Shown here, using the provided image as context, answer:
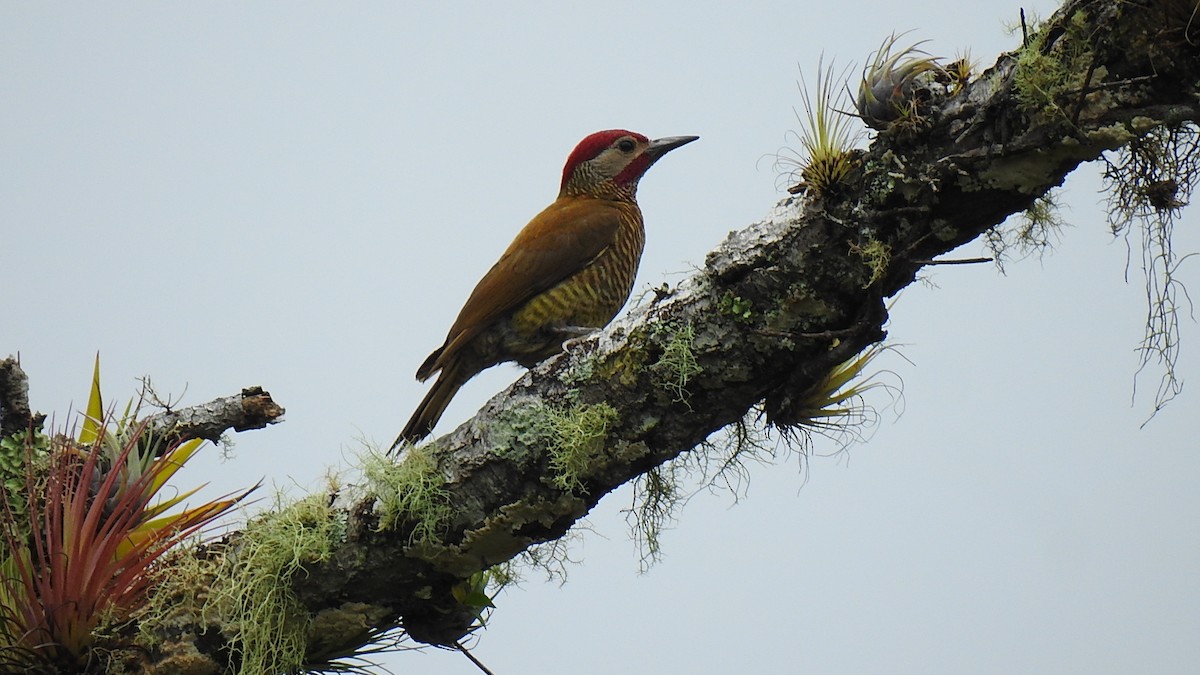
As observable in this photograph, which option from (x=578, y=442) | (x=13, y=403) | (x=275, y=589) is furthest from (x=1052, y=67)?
(x=13, y=403)

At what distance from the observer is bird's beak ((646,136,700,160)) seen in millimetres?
5891

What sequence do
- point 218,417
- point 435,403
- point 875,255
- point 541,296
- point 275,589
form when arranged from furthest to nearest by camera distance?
point 541,296 < point 435,403 < point 218,417 < point 275,589 < point 875,255

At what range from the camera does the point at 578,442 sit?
2.66 metres

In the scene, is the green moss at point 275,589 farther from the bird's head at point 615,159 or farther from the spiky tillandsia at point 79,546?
the bird's head at point 615,159

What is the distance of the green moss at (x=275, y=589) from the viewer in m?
2.89

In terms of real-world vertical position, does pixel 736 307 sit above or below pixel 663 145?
below

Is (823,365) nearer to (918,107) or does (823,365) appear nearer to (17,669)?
(918,107)

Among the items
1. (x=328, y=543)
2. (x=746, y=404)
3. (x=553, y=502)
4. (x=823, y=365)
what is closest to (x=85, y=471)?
(x=328, y=543)

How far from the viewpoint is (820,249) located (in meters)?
2.46

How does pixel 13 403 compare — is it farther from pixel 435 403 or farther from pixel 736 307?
pixel 736 307

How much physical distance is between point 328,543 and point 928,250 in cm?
169

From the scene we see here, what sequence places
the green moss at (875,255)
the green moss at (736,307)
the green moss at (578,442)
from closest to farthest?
the green moss at (875,255) → the green moss at (736,307) → the green moss at (578,442)

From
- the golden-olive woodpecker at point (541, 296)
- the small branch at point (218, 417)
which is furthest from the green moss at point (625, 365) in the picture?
the golden-olive woodpecker at point (541, 296)

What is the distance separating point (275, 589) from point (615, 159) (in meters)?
3.46
